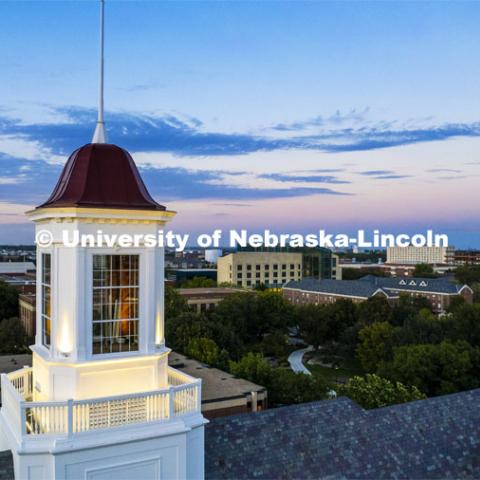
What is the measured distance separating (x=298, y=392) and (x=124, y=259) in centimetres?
2396

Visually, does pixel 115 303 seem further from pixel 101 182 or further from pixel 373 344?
pixel 373 344

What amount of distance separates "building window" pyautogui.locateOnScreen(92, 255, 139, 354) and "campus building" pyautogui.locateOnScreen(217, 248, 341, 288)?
119 meters

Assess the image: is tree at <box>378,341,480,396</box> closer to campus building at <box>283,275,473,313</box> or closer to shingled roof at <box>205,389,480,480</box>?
shingled roof at <box>205,389,480,480</box>

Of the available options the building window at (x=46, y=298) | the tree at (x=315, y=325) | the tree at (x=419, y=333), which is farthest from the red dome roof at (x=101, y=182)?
the tree at (x=315, y=325)

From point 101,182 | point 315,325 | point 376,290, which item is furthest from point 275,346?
point 101,182

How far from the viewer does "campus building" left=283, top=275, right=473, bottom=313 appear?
9669 centimetres

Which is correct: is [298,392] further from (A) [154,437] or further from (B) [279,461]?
(A) [154,437]

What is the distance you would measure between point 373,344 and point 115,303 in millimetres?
45820

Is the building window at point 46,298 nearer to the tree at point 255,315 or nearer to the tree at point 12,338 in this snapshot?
the tree at point 12,338

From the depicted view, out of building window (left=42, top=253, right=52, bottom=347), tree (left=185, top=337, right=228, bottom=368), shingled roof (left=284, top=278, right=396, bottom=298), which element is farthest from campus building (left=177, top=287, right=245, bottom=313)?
building window (left=42, top=253, right=52, bottom=347)

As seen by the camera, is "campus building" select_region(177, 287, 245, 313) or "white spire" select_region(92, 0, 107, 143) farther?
"campus building" select_region(177, 287, 245, 313)

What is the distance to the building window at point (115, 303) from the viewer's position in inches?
424

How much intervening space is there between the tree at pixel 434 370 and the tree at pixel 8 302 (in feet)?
190

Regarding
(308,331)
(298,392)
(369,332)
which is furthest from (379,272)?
(298,392)
